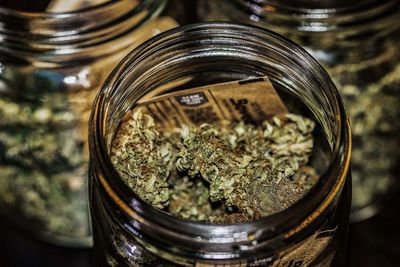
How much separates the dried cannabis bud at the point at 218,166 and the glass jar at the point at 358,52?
147 mm

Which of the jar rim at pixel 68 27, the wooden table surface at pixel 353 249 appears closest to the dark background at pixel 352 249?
the wooden table surface at pixel 353 249

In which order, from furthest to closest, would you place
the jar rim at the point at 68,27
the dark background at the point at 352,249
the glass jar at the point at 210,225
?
the dark background at the point at 352,249
the jar rim at the point at 68,27
the glass jar at the point at 210,225

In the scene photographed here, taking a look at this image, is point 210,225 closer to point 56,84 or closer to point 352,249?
point 56,84

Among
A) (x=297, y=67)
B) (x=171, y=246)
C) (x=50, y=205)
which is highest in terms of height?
(x=297, y=67)

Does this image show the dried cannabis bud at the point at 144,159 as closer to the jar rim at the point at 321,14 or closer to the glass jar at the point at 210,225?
the glass jar at the point at 210,225

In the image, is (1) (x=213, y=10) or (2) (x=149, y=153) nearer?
(2) (x=149, y=153)

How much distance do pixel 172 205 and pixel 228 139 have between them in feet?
0.24

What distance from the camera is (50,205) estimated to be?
0.87m

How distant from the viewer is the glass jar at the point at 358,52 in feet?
2.58

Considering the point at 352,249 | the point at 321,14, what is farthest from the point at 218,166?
the point at 352,249

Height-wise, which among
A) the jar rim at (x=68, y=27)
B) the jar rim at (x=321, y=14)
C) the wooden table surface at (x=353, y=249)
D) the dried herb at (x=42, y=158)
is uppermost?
the jar rim at (x=321, y=14)

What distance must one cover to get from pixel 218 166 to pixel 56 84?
237 mm

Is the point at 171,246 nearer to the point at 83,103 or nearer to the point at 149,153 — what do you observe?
the point at 149,153

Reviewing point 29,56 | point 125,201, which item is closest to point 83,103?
point 29,56
